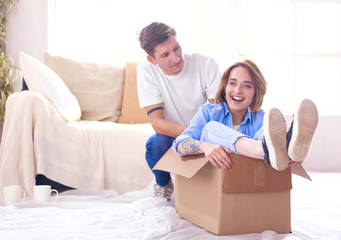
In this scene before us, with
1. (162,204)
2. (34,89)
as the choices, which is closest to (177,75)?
(162,204)

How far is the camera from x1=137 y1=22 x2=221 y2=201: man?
2.24 meters

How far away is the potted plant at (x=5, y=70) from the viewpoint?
Result: 3.83 metres

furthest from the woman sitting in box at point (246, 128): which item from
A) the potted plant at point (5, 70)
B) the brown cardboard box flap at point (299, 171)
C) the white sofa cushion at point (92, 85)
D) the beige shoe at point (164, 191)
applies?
the potted plant at point (5, 70)

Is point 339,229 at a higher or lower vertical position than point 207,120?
lower

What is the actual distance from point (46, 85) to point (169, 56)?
1.00 meters

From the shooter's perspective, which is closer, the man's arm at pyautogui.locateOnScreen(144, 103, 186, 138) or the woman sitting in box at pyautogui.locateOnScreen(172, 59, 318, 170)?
the woman sitting in box at pyautogui.locateOnScreen(172, 59, 318, 170)

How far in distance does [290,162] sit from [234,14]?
8.71ft

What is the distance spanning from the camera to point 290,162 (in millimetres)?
1537

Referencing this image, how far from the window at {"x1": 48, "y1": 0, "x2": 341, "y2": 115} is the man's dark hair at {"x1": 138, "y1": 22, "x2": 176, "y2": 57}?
1838mm

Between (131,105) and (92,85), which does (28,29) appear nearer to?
(92,85)

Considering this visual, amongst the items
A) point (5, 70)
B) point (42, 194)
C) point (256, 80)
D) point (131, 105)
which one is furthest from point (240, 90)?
point (5, 70)

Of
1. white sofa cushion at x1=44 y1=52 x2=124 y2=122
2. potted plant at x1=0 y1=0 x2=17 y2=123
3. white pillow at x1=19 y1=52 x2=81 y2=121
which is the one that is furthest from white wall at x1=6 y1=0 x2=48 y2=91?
white pillow at x1=19 y1=52 x2=81 y2=121

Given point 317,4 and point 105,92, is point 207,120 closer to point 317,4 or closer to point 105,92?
point 105,92

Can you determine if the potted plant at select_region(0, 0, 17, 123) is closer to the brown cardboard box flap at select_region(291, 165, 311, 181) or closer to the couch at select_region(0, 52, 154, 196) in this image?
the couch at select_region(0, 52, 154, 196)
